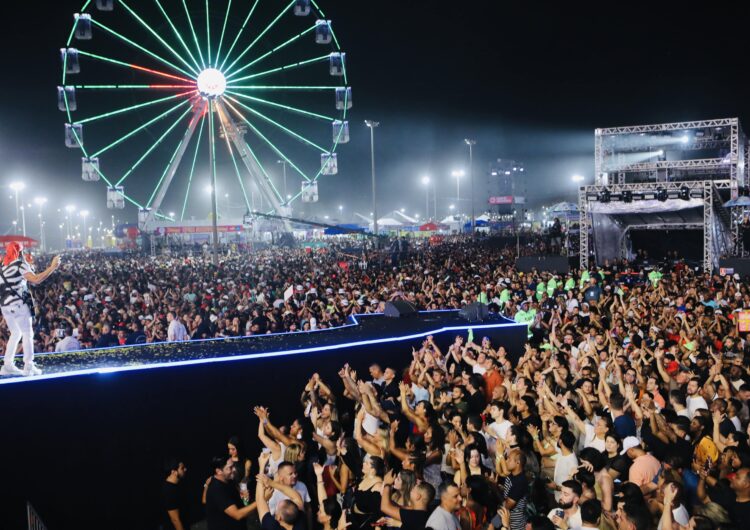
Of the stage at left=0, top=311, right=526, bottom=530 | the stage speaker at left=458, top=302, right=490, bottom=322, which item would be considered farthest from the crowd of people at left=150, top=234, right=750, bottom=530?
the stage speaker at left=458, top=302, right=490, bottom=322

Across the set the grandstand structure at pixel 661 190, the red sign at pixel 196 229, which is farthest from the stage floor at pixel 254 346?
the red sign at pixel 196 229

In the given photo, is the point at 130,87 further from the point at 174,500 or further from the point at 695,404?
the point at 695,404

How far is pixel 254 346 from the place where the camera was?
28.4 feet

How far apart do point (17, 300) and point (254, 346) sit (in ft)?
9.71

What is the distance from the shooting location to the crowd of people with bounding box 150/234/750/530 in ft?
14.9

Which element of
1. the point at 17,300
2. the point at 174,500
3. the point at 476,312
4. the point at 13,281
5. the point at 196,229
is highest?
the point at 196,229

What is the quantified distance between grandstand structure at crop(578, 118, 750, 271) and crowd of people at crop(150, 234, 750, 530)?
13613mm

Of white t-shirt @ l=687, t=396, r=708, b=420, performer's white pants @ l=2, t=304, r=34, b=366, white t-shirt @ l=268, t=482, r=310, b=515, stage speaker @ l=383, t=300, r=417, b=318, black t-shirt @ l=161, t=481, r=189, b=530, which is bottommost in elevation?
black t-shirt @ l=161, t=481, r=189, b=530

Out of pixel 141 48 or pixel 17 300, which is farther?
pixel 141 48

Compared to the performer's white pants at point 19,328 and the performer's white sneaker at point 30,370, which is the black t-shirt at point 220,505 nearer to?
the performer's white sneaker at point 30,370

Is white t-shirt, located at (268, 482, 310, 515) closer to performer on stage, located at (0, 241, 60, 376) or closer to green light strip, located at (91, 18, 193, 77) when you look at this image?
performer on stage, located at (0, 241, 60, 376)

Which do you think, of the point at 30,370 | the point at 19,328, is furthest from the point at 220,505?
the point at 19,328

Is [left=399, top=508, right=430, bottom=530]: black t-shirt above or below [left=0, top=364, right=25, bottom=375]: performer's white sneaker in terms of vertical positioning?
below

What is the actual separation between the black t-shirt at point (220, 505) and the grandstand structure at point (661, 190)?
65.9ft
